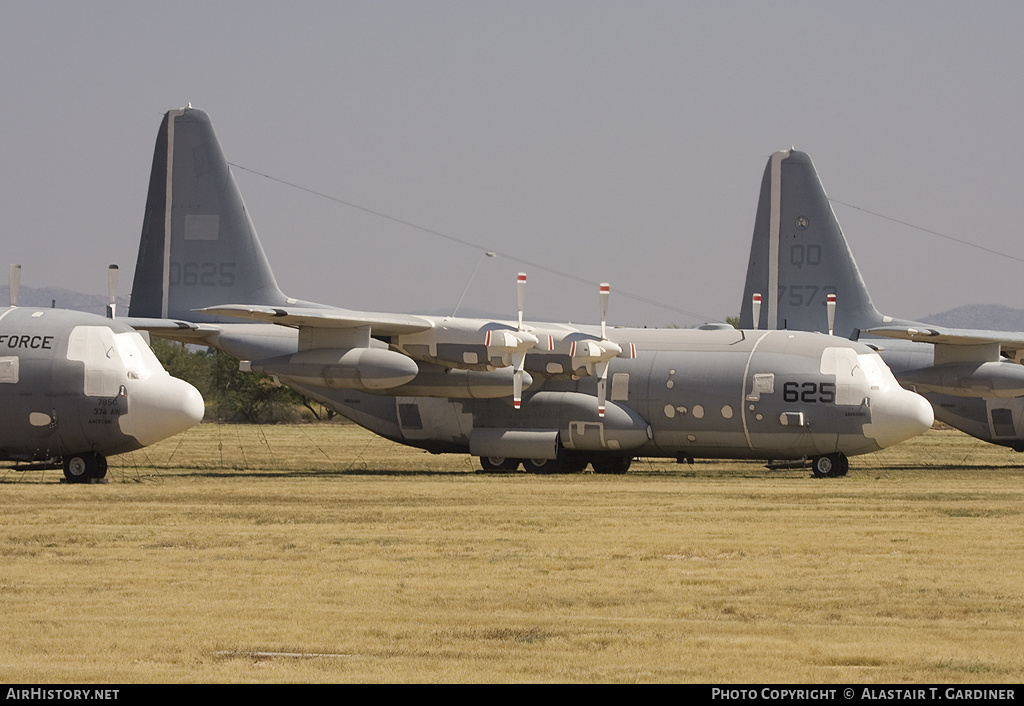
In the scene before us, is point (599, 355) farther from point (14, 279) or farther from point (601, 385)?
point (14, 279)

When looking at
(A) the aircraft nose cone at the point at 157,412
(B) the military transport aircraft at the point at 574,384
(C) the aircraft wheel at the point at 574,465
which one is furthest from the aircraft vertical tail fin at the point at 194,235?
(A) the aircraft nose cone at the point at 157,412

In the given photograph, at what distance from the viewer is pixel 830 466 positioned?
3095 cm

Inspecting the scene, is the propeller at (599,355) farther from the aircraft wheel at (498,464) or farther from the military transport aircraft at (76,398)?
the military transport aircraft at (76,398)

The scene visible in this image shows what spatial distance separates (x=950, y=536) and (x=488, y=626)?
8.87 meters

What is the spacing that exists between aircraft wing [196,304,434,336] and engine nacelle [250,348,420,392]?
23.7 inches

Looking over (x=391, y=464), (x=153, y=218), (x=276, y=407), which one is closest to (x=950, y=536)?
(x=391, y=464)

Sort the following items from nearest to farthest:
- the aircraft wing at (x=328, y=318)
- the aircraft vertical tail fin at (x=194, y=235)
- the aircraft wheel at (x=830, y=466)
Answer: the aircraft wing at (x=328, y=318)
the aircraft wheel at (x=830, y=466)
the aircraft vertical tail fin at (x=194, y=235)

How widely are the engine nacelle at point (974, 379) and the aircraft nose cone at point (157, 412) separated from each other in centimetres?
1945

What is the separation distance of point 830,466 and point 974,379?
6.58 metres

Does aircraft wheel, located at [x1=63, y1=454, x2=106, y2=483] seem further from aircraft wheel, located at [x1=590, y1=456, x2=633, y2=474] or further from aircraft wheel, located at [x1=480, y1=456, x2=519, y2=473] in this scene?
aircraft wheel, located at [x1=590, y1=456, x2=633, y2=474]

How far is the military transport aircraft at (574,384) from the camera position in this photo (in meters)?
30.2

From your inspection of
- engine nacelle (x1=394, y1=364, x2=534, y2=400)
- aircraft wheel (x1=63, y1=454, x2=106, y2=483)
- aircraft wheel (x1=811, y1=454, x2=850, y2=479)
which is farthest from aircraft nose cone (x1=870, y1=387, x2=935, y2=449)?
aircraft wheel (x1=63, y1=454, x2=106, y2=483)

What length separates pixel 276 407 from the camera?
91.2 metres

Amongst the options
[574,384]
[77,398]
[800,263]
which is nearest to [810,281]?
[800,263]
